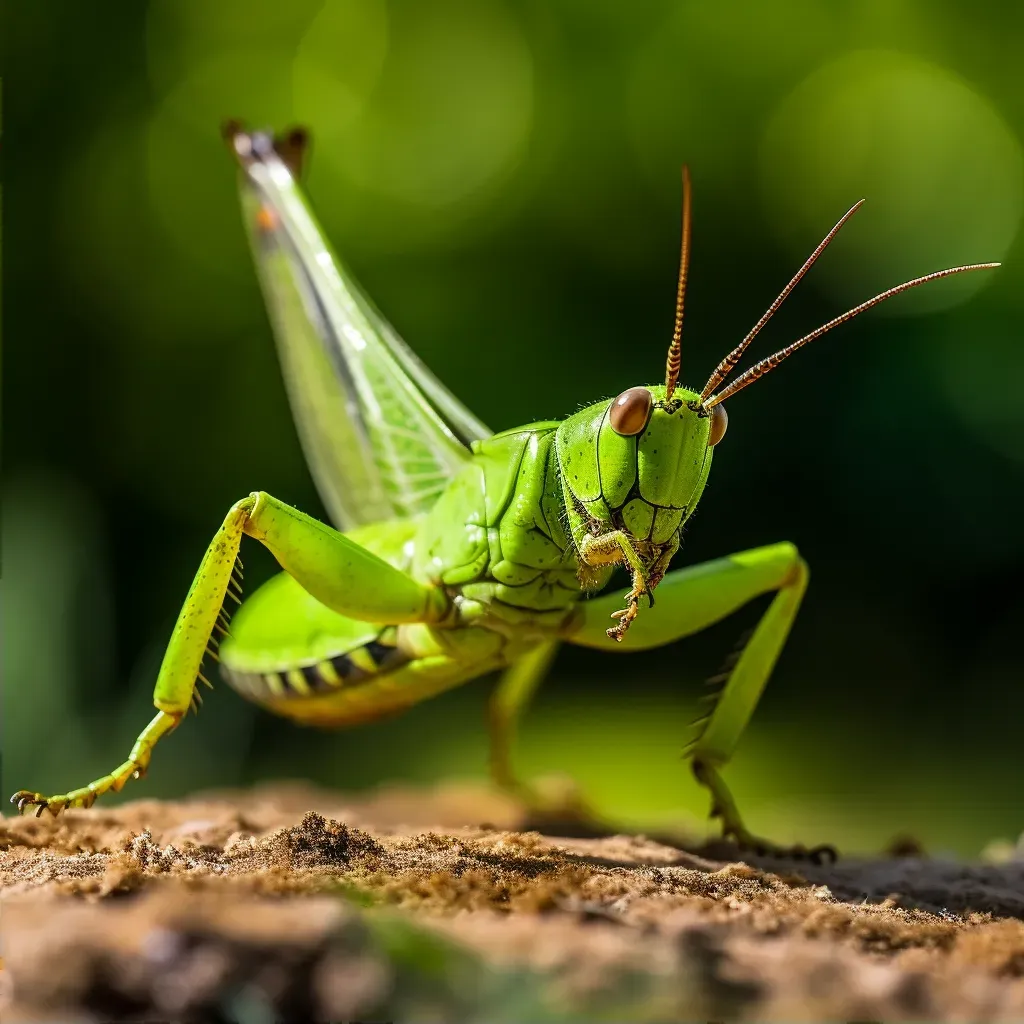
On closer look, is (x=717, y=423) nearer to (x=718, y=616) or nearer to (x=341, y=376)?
(x=718, y=616)

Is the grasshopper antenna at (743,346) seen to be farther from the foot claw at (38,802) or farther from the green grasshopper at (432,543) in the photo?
the foot claw at (38,802)

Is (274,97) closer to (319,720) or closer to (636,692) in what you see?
(636,692)

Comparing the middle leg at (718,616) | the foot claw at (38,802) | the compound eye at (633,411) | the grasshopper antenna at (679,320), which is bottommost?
the middle leg at (718,616)

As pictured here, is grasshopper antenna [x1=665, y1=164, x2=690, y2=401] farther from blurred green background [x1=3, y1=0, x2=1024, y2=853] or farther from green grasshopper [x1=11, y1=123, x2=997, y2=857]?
blurred green background [x1=3, y1=0, x2=1024, y2=853]

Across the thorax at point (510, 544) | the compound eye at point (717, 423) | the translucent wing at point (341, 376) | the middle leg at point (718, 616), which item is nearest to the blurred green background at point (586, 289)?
the translucent wing at point (341, 376)

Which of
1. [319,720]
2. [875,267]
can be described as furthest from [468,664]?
[875,267]

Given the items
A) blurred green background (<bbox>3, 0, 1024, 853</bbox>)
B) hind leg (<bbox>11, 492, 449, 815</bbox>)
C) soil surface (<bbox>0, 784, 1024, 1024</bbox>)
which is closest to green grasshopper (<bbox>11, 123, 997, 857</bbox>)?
hind leg (<bbox>11, 492, 449, 815</bbox>)

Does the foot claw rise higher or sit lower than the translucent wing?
lower
